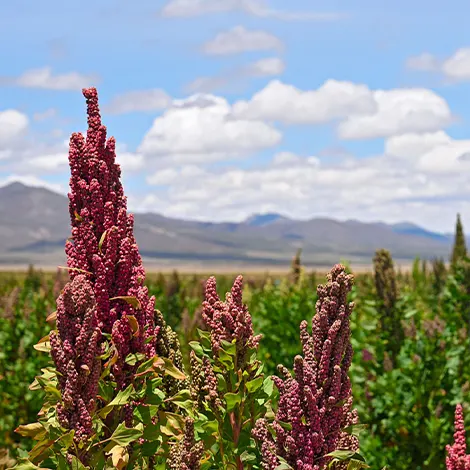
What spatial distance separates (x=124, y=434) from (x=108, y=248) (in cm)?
77

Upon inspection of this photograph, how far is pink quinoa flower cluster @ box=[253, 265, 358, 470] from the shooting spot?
9.39 feet

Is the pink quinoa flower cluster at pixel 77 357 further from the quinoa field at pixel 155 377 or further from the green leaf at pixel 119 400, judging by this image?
the green leaf at pixel 119 400

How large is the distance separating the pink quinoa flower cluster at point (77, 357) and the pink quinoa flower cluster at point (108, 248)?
283 mm

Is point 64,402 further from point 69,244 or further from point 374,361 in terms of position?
point 374,361

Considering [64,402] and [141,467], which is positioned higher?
[64,402]

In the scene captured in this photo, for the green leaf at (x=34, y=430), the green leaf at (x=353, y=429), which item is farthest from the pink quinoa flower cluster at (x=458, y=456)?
the green leaf at (x=34, y=430)

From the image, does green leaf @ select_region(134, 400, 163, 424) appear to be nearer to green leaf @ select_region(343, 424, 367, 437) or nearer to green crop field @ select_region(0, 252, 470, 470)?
green leaf @ select_region(343, 424, 367, 437)

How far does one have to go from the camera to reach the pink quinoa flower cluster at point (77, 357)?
2.88m

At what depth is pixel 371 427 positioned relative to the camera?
35.7 feet

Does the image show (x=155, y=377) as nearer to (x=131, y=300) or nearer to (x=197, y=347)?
(x=197, y=347)

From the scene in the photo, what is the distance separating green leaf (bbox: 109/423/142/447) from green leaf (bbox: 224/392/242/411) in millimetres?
432

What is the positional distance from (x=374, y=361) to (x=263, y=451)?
9476 mm

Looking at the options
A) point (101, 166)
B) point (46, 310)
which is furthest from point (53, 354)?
point (46, 310)

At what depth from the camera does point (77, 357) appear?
2.92 m
